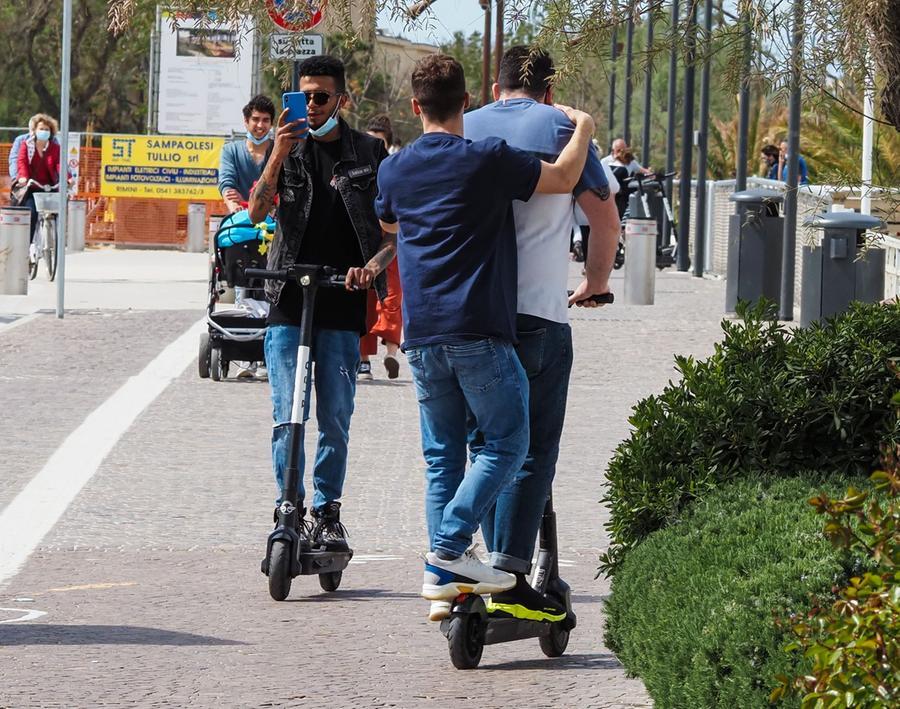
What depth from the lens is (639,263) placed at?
21.2 meters

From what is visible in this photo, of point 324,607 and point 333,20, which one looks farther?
point 324,607

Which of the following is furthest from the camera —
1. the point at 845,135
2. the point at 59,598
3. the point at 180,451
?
the point at 845,135

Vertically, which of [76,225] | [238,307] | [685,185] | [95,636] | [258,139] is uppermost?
[685,185]

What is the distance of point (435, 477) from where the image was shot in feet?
18.7

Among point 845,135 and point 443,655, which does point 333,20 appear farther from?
point 845,135

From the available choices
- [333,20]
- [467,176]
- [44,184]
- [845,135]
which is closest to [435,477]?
[467,176]

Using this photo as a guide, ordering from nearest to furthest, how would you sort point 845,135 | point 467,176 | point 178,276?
1. point 467,176
2. point 178,276
3. point 845,135

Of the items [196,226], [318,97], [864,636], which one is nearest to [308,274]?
[318,97]

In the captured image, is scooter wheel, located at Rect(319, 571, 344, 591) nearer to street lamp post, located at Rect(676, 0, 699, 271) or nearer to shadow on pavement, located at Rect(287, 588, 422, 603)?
shadow on pavement, located at Rect(287, 588, 422, 603)

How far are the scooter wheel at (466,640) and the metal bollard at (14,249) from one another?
14636 millimetres

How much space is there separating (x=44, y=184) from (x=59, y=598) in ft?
53.6

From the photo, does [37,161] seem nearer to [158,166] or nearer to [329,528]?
[158,166]

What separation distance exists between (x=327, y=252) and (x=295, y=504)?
94cm

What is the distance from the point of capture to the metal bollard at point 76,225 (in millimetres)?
32125
